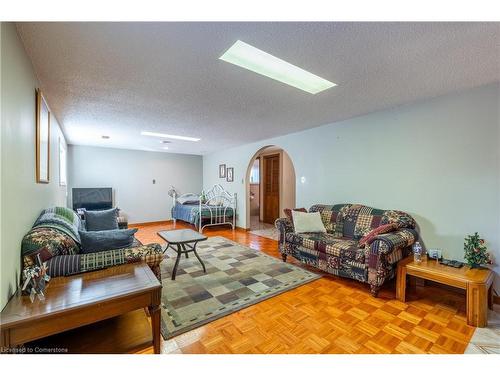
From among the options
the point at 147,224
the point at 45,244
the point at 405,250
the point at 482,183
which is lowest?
the point at 147,224

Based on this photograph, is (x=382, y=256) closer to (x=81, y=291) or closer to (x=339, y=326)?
(x=339, y=326)

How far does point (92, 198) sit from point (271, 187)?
489 cm

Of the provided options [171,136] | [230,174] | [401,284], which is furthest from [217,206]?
[401,284]

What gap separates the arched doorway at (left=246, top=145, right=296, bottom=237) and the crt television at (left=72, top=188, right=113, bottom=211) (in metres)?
3.75

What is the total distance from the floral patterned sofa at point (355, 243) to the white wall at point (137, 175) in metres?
4.76

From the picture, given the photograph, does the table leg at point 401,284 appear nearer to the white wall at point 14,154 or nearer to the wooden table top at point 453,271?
the wooden table top at point 453,271

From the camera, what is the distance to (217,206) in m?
6.01

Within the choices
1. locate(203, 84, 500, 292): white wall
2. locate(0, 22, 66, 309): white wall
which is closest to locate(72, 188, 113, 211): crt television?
locate(0, 22, 66, 309): white wall

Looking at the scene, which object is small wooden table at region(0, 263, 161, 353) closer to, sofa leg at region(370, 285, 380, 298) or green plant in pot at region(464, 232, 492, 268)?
sofa leg at region(370, 285, 380, 298)

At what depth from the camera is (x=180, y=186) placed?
725 centimetres

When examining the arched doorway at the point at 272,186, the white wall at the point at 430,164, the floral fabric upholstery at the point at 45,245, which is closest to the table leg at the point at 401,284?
the white wall at the point at 430,164

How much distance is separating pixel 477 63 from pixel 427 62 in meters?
0.45

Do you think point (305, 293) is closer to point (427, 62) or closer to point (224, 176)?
point (427, 62)
